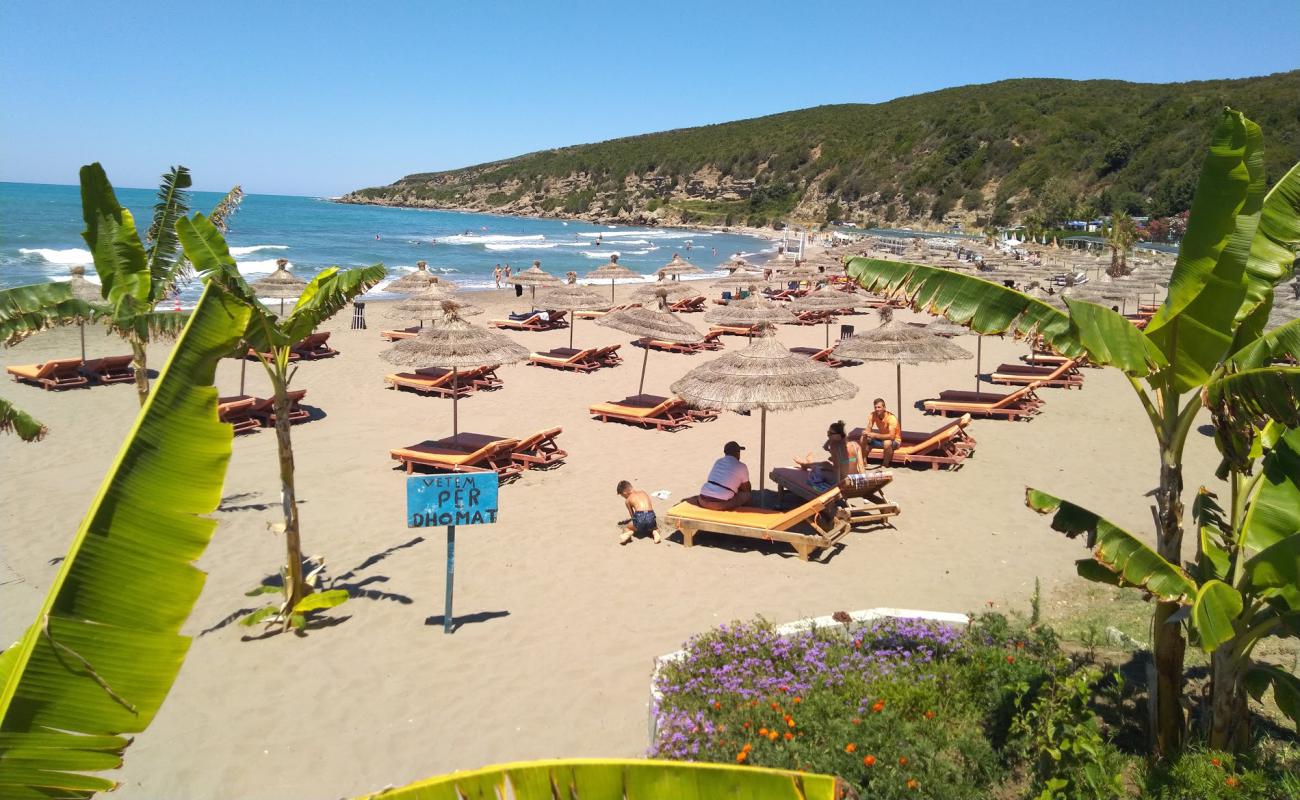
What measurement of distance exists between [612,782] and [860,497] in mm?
7614

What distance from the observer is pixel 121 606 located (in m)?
2.08

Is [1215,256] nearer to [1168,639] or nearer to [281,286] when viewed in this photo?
[1168,639]

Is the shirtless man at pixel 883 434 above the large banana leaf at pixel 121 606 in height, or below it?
below

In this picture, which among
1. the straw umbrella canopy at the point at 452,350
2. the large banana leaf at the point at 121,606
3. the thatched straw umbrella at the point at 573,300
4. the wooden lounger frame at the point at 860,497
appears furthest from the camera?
the thatched straw umbrella at the point at 573,300

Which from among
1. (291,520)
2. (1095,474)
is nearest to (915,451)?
(1095,474)

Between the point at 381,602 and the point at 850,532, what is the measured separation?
476 centimetres

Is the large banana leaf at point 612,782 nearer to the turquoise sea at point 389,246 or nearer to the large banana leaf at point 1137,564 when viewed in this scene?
the large banana leaf at point 1137,564

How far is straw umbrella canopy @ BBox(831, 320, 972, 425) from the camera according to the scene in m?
11.5

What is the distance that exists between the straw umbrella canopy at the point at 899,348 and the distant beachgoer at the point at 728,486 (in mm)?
3880

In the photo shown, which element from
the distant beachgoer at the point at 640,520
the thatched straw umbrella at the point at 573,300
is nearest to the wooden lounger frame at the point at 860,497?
the distant beachgoer at the point at 640,520

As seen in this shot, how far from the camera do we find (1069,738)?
4.03 meters

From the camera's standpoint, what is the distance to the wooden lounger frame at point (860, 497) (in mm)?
8898

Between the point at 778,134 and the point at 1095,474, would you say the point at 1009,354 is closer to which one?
the point at 1095,474

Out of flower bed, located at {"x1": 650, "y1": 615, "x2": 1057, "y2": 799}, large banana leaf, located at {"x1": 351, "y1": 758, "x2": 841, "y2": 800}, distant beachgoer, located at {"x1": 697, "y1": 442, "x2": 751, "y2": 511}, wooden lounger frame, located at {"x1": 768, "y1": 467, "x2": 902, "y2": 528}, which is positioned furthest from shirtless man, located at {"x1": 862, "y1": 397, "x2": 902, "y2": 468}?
large banana leaf, located at {"x1": 351, "y1": 758, "x2": 841, "y2": 800}
